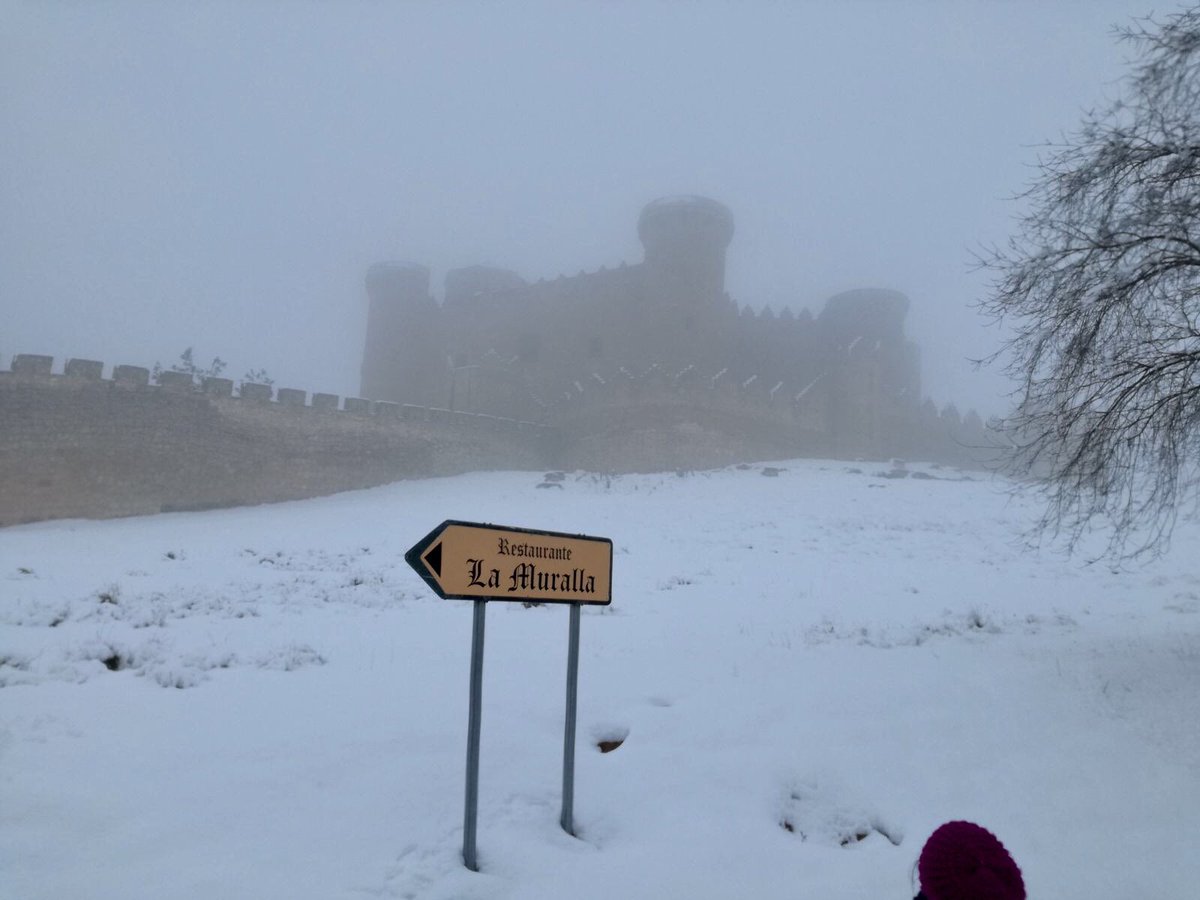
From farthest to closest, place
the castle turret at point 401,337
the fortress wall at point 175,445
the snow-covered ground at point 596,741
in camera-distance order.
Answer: the castle turret at point 401,337, the fortress wall at point 175,445, the snow-covered ground at point 596,741

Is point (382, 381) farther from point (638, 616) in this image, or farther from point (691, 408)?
point (638, 616)

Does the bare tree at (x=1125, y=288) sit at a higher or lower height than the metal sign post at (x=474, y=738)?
higher

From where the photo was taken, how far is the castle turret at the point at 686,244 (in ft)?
115

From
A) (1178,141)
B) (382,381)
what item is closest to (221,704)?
(1178,141)

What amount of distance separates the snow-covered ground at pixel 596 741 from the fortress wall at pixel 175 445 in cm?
1197

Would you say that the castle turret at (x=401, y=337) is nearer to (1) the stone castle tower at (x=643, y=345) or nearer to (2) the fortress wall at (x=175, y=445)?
(1) the stone castle tower at (x=643, y=345)

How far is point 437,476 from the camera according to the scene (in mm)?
27078

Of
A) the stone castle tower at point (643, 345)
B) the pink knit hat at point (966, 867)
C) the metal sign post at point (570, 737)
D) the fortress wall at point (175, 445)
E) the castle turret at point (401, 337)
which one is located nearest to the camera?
the pink knit hat at point (966, 867)

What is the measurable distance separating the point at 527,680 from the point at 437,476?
21.3 metres

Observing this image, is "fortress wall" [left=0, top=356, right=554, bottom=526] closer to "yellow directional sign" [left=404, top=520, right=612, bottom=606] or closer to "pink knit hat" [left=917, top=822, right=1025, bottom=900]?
"yellow directional sign" [left=404, top=520, right=612, bottom=606]

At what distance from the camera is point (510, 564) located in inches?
150

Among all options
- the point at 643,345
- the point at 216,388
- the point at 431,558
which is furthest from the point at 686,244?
Answer: the point at 431,558

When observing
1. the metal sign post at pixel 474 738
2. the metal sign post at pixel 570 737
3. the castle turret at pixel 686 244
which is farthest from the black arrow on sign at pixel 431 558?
the castle turret at pixel 686 244

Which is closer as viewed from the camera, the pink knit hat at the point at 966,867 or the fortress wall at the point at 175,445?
the pink knit hat at the point at 966,867
